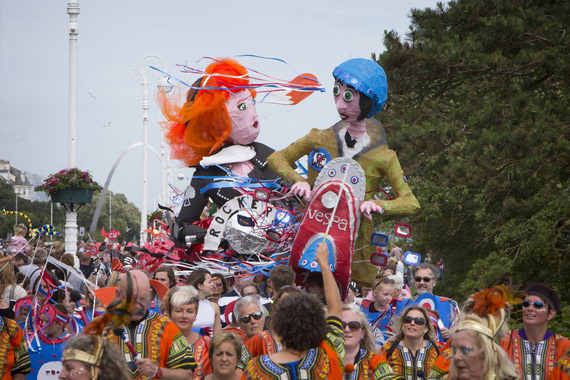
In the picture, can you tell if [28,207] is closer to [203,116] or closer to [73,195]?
[73,195]

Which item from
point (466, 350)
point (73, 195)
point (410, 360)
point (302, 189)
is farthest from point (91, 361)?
point (73, 195)

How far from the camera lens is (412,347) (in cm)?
607

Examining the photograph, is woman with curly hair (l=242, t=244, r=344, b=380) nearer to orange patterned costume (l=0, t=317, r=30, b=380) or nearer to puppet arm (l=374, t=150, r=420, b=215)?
orange patterned costume (l=0, t=317, r=30, b=380)

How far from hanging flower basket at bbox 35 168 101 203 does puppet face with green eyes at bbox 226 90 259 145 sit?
734 centimetres

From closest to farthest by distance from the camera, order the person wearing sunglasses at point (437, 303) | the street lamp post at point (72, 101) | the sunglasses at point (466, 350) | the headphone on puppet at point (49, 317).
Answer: the sunglasses at point (466, 350), the headphone on puppet at point (49, 317), the person wearing sunglasses at point (437, 303), the street lamp post at point (72, 101)

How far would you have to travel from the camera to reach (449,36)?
13828mm

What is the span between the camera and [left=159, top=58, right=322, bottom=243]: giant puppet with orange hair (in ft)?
36.6

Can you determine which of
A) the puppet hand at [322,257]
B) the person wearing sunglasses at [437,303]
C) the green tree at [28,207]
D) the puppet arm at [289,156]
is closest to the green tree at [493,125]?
the person wearing sunglasses at [437,303]

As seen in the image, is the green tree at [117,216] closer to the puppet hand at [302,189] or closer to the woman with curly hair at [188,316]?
the puppet hand at [302,189]

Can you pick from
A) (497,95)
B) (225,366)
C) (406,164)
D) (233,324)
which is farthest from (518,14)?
(225,366)

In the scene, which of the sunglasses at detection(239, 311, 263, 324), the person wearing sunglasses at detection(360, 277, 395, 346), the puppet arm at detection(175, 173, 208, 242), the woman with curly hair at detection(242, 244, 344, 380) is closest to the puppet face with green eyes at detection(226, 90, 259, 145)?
the puppet arm at detection(175, 173, 208, 242)

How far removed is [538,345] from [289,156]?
371 cm

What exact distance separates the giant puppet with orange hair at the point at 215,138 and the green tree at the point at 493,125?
267 centimetres

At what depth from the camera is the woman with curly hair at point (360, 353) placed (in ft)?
18.1
